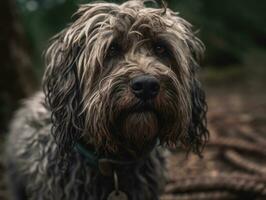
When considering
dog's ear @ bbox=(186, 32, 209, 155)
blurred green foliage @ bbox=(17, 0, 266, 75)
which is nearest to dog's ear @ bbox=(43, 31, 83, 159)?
dog's ear @ bbox=(186, 32, 209, 155)

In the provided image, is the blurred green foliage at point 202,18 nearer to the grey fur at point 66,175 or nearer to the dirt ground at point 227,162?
the dirt ground at point 227,162

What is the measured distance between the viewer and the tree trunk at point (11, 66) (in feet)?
28.2

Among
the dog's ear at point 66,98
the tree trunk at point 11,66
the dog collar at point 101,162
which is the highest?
the dog's ear at point 66,98

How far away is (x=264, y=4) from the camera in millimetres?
12172

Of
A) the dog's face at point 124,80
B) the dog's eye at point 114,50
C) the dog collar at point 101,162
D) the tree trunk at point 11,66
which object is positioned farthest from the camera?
the tree trunk at point 11,66

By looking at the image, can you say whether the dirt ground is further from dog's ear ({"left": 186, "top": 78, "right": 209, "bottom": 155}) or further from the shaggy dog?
the shaggy dog

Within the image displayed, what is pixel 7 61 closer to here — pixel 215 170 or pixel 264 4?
pixel 215 170

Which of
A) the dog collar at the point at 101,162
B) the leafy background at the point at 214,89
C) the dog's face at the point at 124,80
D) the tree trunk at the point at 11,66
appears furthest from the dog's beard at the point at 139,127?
the tree trunk at the point at 11,66

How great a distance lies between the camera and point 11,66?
8.67 metres

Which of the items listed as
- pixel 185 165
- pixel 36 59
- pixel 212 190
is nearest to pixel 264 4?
pixel 36 59

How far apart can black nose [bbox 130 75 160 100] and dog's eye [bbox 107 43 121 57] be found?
19.6 inches

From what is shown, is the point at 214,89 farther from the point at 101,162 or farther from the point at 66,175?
the point at 101,162

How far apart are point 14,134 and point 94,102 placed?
1.98 metres

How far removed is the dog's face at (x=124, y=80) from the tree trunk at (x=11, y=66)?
134 inches
